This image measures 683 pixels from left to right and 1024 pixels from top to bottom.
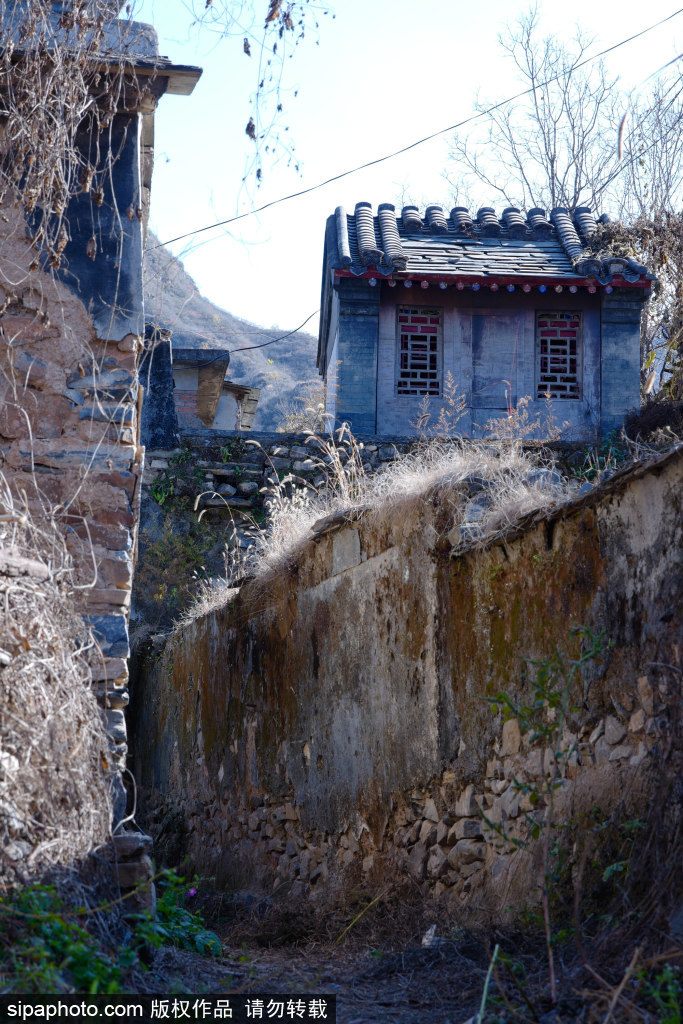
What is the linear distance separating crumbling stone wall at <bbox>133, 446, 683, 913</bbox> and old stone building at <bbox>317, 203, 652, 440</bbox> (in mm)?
6508

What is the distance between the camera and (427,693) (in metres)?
4.36

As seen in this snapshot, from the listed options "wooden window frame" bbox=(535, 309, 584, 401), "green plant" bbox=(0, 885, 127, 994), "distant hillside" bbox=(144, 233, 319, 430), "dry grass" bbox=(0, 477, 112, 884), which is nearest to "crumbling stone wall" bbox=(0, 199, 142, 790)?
"dry grass" bbox=(0, 477, 112, 884)

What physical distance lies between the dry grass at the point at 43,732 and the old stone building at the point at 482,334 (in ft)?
30.6

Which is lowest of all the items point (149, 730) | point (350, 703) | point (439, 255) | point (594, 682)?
point (149, 730)

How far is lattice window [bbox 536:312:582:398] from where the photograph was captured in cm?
1300

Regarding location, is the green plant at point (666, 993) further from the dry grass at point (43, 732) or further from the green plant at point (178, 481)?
the green plant at point (178, 481)

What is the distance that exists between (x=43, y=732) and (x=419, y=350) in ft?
35.0

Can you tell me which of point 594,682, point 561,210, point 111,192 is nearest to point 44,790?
point 594,682

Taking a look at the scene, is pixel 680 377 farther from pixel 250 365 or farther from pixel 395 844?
pixel 250 365

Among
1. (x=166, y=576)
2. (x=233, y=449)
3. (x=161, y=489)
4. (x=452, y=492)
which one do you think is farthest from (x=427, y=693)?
(x=233, y=449)

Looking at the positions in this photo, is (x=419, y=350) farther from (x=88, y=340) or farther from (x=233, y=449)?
(x=88, y=340)

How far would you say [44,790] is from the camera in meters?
3.01

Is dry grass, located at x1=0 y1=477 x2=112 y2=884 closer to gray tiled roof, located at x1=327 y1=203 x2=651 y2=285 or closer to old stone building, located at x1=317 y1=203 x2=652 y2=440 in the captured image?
old stone building, located at x1=317 y1=203 x2=652 y2=440

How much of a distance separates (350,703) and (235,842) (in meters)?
1.87
